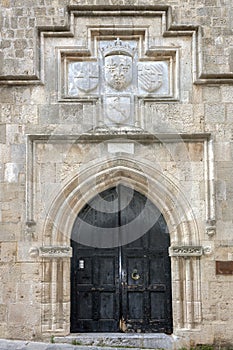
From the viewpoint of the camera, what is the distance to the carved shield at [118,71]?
7.04 meters

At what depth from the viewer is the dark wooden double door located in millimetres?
6953

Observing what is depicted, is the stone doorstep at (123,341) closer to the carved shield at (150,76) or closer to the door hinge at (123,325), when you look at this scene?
the door hinge at (123,325)

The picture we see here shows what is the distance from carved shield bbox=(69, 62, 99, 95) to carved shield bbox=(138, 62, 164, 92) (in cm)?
61

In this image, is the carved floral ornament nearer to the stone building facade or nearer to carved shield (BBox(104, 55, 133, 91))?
the stone building facade

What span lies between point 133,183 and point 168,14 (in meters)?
2.41

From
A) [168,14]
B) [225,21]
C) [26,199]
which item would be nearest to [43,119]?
[26,199]

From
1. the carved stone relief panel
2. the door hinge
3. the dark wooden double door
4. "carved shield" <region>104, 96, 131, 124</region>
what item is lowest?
the door hinge

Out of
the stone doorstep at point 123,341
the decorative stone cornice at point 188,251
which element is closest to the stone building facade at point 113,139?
the decorative stone cornice at point 188,251

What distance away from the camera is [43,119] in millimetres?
7016

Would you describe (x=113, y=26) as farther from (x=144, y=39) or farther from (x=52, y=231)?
(x=52, y=231)

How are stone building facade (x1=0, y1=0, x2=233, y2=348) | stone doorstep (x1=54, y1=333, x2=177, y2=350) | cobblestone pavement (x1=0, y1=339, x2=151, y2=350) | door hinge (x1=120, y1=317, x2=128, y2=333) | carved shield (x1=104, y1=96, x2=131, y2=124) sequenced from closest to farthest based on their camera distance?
cobblestone pavement (x1=0, y1=339, x2=151, y2=350) → stone doorstep (x1=54, y1=333, x2=177, y2=350) → stone building facade (x1=0, y1=0, x2=233, y2=348) → door hinge (x1=120, y1=317, x2=128, y2=333) → carved shield (x1=104, y1=96, x2=131, y2=124)

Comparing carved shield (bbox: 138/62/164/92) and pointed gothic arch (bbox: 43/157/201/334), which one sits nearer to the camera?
pointed gothic arch (bbox: 43/157/201/334)

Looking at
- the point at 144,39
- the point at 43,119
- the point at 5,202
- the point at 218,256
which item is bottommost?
the point at 218,256

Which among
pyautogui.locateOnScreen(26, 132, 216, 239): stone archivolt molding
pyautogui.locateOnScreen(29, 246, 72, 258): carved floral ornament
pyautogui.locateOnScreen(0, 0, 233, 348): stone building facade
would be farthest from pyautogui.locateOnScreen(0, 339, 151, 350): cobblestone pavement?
pyautogui.locateOnScreen(26, 132, 216, 239): stone archivolt molding
